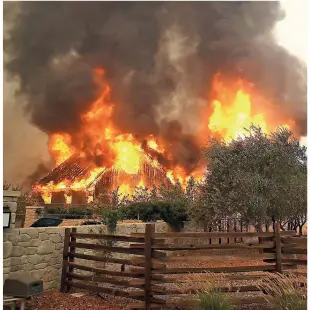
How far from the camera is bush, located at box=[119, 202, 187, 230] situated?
10391mm

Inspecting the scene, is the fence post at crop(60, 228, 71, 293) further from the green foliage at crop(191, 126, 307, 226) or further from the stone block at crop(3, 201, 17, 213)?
the green foliage at crop(191, 126, 307, 226)

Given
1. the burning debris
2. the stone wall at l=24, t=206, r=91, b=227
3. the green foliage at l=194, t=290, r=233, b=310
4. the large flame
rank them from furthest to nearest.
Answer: the large flame → the stone wall at l=24, t=206, r=91, b=227 → the burning debris → the green foliage at l=194, t=290, r=233, b=310

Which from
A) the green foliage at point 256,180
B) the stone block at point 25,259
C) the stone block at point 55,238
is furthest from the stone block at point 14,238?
the green foliage at point 256,180

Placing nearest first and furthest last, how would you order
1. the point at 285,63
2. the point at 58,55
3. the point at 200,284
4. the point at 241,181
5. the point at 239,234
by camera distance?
the point at 200,284 < the point at 239,234 < the point at 285,63 < the point at 241,181 < the point at 58,55

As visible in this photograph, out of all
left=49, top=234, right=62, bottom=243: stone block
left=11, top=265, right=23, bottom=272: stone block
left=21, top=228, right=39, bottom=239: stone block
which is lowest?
left=11, top=265, right=23, bottom=272: stone block

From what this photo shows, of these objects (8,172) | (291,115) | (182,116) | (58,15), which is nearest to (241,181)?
(291,115)

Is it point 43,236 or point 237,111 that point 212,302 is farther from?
point 237,111

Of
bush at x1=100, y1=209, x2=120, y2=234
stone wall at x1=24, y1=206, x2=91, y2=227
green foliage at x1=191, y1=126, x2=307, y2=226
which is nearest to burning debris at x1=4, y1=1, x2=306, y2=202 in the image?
green foliage at x1=191, y1=126, x2=307, y2=226

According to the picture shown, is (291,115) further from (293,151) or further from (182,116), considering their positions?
(182,116)

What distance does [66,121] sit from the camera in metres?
12.2

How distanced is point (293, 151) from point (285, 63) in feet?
7.63

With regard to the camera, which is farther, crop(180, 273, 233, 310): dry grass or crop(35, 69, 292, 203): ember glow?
crop(35, 69, 292, 203): ember glow

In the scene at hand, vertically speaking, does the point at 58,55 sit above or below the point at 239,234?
above

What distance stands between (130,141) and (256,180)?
5881mm
